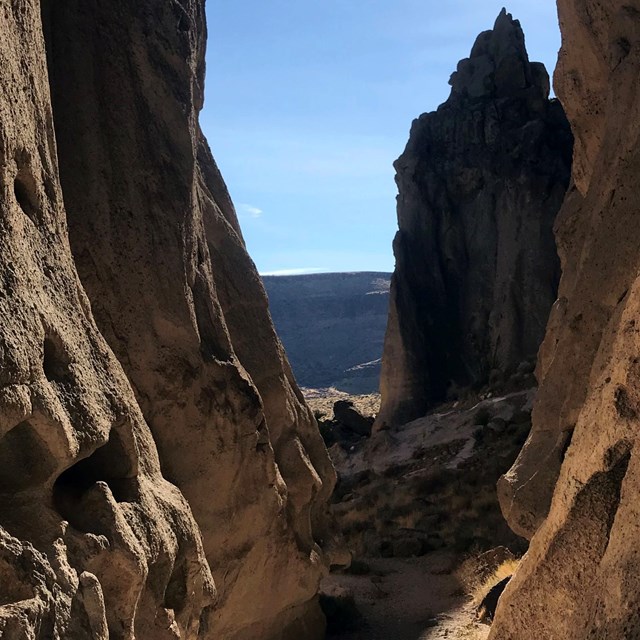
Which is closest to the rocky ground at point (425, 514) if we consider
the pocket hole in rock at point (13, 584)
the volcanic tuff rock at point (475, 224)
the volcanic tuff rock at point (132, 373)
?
the volcanic tuff rock at point (132, 373)

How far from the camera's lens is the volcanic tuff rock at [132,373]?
13.1ft

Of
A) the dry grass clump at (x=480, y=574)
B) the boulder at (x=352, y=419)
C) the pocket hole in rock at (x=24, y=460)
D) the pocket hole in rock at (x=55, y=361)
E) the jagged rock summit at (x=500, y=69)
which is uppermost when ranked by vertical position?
the jagged rock summit at (x=500, y=69)

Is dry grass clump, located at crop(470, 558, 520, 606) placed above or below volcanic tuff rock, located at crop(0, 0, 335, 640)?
below

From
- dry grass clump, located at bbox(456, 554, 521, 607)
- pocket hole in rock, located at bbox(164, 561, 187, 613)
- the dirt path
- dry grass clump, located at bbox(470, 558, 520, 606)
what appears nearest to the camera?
pocket hole in rock, located at bbox(164, 561, 187, 613)

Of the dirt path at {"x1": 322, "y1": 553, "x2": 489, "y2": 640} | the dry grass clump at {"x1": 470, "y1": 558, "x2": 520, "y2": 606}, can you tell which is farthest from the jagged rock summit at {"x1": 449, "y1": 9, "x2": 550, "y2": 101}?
the dry grass clump at {"x1": 470, "y1": 558, "x2": 520, "y2": 606}

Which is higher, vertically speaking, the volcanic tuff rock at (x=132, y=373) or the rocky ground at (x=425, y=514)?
the volcanic tuff rock at (x=132, y=373)

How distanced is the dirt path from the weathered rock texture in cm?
429

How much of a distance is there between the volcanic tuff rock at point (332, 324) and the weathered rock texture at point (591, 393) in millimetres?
77862

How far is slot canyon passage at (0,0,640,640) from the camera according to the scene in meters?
3.95

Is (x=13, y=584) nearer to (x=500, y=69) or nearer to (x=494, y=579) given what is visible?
(x=494, y=579)

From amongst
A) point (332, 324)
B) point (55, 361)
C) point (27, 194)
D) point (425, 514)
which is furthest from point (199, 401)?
point (332, 324)

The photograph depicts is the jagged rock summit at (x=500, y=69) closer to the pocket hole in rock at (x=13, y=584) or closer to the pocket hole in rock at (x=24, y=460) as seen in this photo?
the pocket hole in rock at (x=24, y=460)

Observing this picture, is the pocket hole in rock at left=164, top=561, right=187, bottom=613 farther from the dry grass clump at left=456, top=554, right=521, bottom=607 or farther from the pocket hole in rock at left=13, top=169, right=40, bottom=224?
the dry grass clump at left=456, top=554, right=521, bottom=607

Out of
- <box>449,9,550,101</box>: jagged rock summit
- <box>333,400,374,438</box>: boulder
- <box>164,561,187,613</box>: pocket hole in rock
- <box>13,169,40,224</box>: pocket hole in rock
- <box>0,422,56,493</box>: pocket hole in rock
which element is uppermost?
<box>449,9,550,101</box>: jagged rock summit
